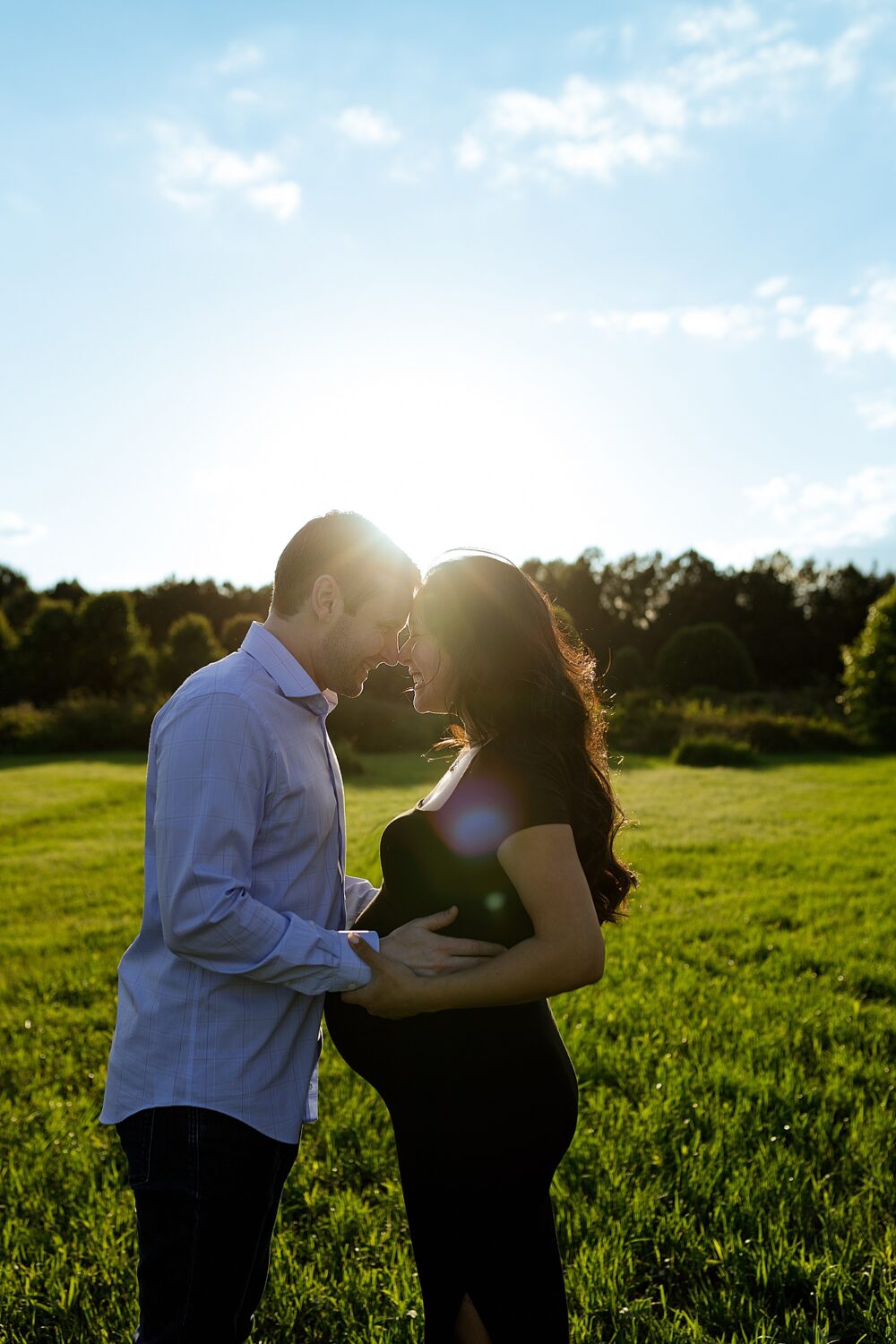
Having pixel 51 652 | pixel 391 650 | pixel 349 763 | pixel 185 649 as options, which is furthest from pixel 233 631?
pixel 391 650

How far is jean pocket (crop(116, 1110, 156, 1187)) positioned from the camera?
2.14m

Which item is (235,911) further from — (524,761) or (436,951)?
(524,761)

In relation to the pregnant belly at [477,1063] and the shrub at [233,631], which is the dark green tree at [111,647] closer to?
the shrub at [233,631]

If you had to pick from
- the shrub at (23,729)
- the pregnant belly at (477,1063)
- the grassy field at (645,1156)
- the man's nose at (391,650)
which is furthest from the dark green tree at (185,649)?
the pregnant belly at (477,1063)

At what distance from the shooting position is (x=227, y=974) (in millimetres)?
2158

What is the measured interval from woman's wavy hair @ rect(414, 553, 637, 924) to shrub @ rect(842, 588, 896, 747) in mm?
28996

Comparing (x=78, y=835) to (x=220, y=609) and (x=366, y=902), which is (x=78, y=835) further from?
(x=220, y=609)

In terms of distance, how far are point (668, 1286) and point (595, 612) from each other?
187 feet

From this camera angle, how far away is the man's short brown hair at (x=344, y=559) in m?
2.47

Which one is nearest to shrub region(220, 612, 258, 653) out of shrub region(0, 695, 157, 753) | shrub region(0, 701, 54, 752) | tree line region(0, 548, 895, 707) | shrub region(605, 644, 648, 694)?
tree line region(0, 548, 895, 707)

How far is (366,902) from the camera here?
9.55 feet

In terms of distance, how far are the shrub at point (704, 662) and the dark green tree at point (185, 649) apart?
20262mm

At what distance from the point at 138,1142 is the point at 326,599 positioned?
1426mm

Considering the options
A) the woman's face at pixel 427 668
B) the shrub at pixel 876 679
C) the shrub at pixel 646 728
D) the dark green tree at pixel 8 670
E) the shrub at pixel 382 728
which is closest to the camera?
the woman's face at pixel 427 668
